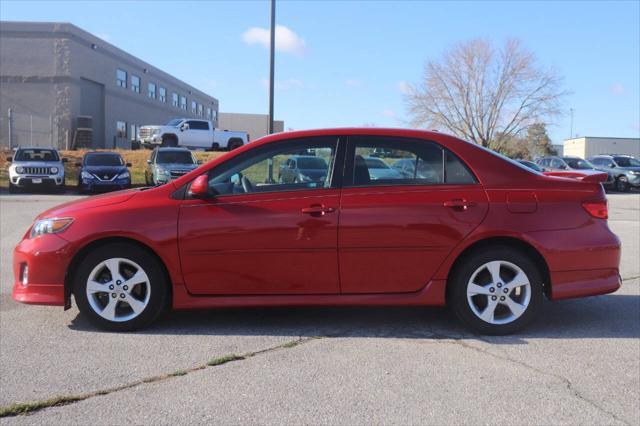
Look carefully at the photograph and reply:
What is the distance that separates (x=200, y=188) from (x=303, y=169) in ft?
3.02

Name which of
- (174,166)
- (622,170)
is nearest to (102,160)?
(174,166)

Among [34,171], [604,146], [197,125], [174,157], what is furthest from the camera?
[604,146]

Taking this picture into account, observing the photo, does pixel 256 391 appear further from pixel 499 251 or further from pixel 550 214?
pixel 550 214

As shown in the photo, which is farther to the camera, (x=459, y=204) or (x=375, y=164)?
(x=375, y=164)

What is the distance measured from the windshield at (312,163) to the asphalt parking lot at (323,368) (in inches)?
54.2

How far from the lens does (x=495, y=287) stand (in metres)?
4.80

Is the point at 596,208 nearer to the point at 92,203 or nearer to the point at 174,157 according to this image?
the point at 92,203

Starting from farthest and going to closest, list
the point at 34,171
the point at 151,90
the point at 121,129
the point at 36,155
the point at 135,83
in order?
1. the point at 151,90
2. the point at 135,83
3. the point at 121,129
4. the point at 36,155
5. the point at 34,171

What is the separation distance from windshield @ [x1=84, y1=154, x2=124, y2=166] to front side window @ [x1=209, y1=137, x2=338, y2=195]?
1810 cm

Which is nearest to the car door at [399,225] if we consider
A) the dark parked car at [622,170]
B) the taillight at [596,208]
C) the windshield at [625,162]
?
the taillight at [596,208]

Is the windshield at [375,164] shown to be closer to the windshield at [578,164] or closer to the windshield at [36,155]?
the windshield at [36,155]

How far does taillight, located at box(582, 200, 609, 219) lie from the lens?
4.90m

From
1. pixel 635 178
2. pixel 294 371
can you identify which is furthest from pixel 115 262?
pixel 635 178

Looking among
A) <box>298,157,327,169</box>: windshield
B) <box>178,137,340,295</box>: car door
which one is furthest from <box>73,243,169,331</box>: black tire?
<box>298,157,327,169</box>: windshield
